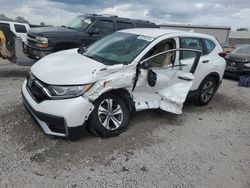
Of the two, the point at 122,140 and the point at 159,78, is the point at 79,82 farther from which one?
the point at 159,78

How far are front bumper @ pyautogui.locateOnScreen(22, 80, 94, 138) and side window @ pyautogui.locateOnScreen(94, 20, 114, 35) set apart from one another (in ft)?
17.1

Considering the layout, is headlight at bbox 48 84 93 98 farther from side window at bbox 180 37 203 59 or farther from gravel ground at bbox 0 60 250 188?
side window at bbox 180 37 203 59

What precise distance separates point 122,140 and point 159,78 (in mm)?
1332

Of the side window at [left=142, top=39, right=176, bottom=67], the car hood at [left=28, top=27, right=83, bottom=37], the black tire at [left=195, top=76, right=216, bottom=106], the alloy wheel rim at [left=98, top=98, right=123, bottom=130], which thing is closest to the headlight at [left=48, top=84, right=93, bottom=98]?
the alloy wheel rim at [left=98, top=98, right=123, bottom=130]

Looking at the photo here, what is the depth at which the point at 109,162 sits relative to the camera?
137 inches

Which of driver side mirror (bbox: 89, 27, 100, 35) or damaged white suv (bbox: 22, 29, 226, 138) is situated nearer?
damaged white suv (bbox: 22, 29, 226, 138)

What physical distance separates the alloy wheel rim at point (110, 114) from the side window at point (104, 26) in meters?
4.88

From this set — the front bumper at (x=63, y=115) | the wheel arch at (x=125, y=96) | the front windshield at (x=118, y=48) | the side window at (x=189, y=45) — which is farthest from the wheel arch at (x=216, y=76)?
the front bumper at (x=63, y=115)

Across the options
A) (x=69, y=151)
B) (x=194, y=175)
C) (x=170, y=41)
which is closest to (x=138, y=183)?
(x=194, y=175)

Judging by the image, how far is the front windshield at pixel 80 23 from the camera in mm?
8445

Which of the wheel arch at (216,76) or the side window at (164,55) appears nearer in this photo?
the side window at (164,55)

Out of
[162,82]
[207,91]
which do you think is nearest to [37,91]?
[162,82]

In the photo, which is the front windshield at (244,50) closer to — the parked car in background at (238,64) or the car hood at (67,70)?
the parked car in background at (238,64)

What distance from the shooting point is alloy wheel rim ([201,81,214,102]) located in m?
6.05
